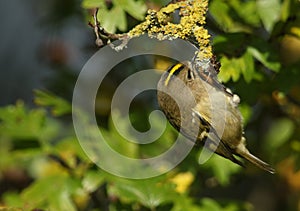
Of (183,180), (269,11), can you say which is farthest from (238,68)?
(183,180)

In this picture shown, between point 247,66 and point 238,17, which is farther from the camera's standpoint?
point 238,17

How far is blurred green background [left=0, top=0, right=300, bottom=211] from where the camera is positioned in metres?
1.47

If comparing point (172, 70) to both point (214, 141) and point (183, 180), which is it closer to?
point (214, 141)

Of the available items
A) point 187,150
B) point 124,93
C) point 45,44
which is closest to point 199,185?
point 187,150

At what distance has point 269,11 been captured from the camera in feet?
4.89

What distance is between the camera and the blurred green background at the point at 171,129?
1.47 m

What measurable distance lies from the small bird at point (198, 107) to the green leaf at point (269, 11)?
0.99ft

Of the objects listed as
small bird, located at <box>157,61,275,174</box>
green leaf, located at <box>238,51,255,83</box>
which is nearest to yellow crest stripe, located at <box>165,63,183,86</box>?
small bird, located at <box>157,61,275,174</box>

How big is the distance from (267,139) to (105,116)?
45 centimetres

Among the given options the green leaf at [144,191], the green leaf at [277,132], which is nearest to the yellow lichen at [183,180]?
the green leaf at [144,191]

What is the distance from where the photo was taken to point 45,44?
2.65 meters

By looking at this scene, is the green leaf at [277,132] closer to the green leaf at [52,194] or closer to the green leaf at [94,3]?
the green leaf at [52,194]

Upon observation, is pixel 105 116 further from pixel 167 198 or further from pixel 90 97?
pixel 167 198

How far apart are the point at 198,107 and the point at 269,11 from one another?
37 centimetres
